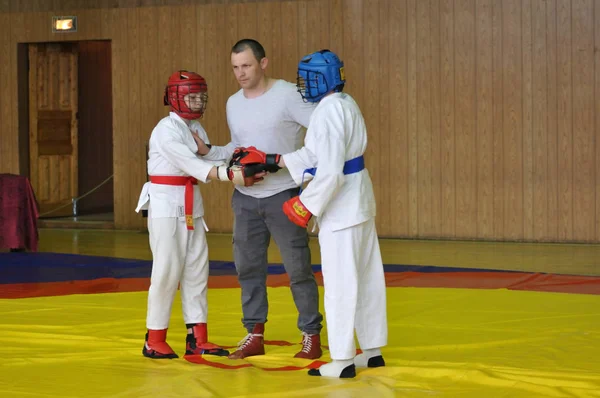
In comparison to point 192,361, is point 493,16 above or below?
above

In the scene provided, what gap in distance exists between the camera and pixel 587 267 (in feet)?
25.8

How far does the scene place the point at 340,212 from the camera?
13.9 ft

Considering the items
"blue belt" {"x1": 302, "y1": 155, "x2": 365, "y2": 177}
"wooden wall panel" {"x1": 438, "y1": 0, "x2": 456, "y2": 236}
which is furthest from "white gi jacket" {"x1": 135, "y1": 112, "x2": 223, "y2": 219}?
"wooden wall panel" {"x1": 438, "y1": 0, "x2": 456, "y2": 236}

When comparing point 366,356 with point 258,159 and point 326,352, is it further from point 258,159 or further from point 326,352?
point 258,159

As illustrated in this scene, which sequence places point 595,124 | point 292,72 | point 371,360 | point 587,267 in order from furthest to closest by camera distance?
point 292,72 → point 595,124 → point 587,267 → point 371,360

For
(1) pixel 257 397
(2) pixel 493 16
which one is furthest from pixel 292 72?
(1) pixel 257 397

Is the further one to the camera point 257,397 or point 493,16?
point 493,16

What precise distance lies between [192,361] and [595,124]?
6.13 metres

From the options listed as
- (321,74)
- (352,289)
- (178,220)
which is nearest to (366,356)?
(352,289)

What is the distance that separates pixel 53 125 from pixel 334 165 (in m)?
8.54

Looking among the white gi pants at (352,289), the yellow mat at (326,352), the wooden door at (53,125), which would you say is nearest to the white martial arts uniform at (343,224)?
the white gi pants at (352,289)

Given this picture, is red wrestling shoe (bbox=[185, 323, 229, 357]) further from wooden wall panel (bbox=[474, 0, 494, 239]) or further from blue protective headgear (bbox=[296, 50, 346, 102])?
wooden wall panel (bbox=[474, 0, 494, 239])

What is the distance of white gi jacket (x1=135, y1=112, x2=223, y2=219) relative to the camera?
4.60 metres

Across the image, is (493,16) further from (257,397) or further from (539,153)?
(257,397)
